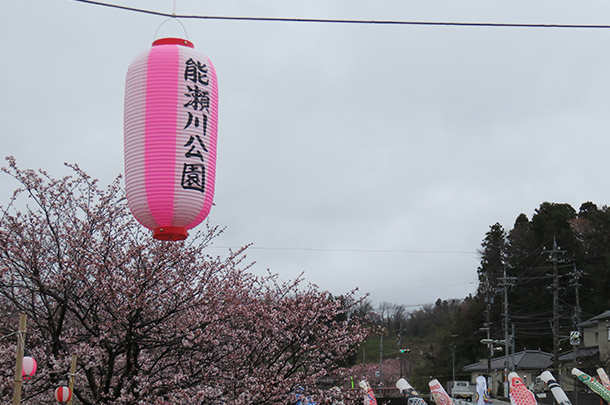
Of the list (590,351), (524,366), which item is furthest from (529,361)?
(590,351)

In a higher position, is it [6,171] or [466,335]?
[6,171]

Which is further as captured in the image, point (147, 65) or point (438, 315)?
point (438, 315)

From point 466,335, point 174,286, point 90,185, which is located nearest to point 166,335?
point 174,286

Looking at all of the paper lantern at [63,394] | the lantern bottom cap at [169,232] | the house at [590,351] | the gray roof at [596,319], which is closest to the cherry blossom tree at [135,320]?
the paper lantern at [63,394]

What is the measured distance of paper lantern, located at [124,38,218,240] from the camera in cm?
551

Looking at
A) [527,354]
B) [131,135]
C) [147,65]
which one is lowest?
[527,354]

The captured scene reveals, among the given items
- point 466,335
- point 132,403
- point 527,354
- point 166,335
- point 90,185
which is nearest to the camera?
point 132,403

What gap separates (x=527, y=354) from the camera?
4900cm

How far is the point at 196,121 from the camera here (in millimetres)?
5703

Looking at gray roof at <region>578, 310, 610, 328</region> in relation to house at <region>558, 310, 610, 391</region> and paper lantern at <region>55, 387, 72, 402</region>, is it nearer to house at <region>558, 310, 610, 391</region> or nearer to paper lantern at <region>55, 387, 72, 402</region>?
house at <region>558, 310, 610, 391</region>

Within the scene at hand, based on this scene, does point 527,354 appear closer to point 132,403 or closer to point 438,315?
point 438,315

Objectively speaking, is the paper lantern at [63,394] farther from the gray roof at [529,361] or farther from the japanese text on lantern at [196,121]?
the gray roof at [529,361]

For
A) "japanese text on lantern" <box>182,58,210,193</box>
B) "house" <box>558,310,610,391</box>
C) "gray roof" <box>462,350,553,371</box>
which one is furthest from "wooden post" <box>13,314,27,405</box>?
"gray roof" <box>462,350,553,371</box>

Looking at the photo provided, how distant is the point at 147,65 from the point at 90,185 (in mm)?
6847
